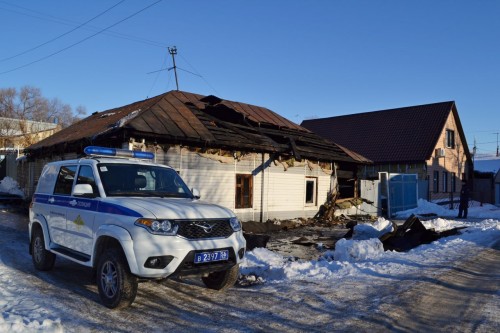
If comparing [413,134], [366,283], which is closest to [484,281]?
[366,283]

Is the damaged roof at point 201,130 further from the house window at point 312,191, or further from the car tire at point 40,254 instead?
the car tire at point 40,254

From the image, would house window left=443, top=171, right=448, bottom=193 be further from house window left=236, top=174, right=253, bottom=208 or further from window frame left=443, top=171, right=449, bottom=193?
house window left=236, top=174, right=253, bottom=208

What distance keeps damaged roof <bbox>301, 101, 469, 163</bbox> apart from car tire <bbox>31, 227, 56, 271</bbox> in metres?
25.5

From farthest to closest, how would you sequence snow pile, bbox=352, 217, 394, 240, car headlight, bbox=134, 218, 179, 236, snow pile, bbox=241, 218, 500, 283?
snow pile, bbox=352, 217, 394, 240, snow pile, bbox=241, 218, 500, 283, car headlight, bbox=134, 218, 179, 236

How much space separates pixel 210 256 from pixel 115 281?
124 centimetres

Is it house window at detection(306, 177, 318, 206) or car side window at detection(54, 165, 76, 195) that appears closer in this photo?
car side window at detection(54, 165, 76, 195)

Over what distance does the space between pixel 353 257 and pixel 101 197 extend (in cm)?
566

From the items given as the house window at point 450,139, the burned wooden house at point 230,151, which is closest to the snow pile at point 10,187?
the burned wooden house at point 230,151

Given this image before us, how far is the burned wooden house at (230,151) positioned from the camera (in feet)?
43.6

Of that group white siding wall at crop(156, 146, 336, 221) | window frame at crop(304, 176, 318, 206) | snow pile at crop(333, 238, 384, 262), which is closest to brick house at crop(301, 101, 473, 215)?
window frame at crop(304, 176, 318, 206)

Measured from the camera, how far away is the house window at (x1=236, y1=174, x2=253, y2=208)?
605 inches

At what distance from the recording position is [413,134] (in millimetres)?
30531

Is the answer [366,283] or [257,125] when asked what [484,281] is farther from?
[257,125]

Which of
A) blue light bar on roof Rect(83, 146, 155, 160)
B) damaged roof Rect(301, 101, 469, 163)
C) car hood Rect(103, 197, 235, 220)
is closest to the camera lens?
car hood Rect(103, 197, 235, 220)
